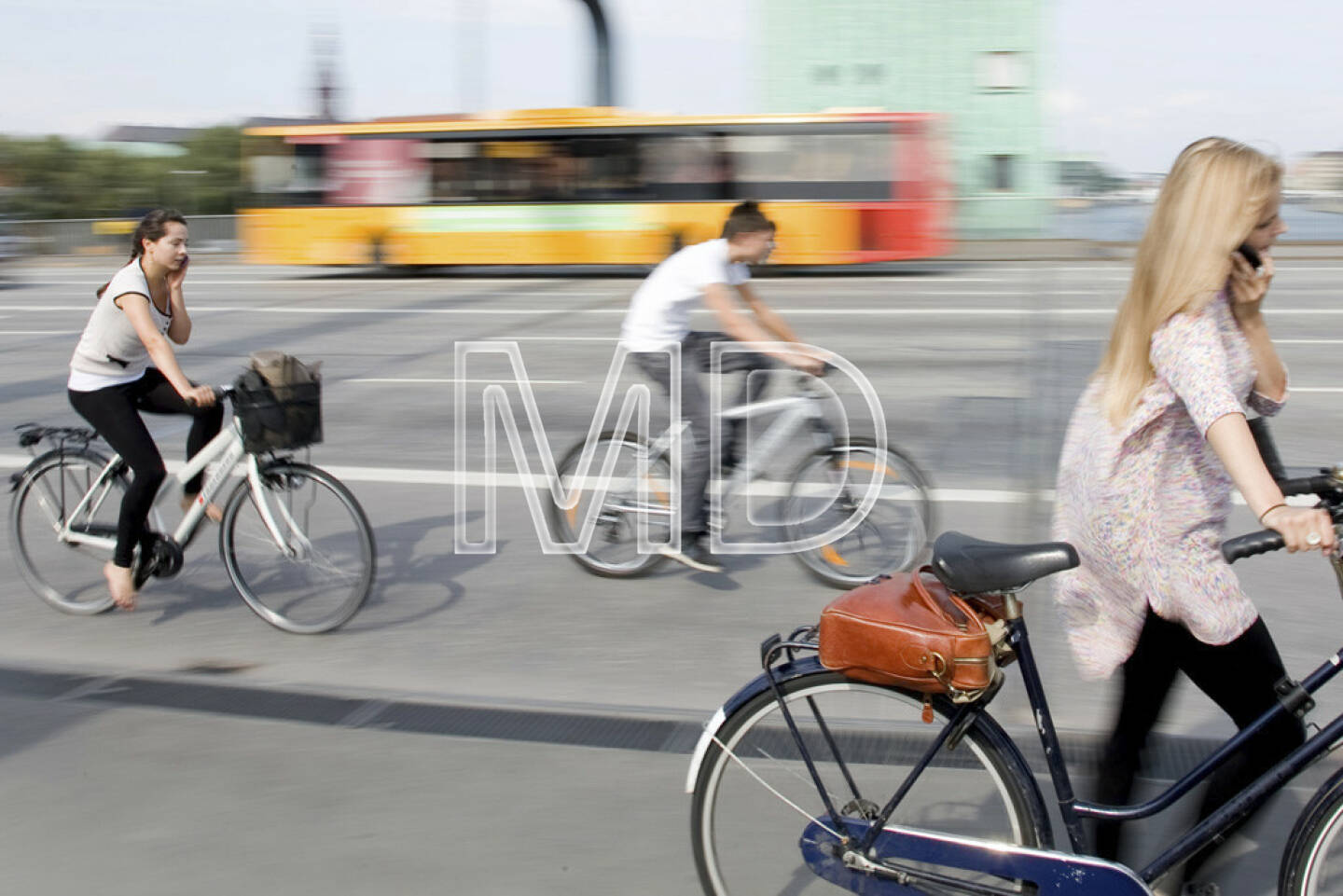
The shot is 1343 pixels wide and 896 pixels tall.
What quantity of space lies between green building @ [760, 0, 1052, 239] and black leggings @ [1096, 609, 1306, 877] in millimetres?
37484

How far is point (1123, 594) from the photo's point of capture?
2598 mm

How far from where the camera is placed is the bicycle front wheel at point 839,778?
253cm

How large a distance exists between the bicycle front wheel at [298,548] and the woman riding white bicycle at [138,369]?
199mm

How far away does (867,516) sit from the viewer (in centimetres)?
552

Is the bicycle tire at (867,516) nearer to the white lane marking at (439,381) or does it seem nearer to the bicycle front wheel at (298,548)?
the bicycle front wheel at (298,548)

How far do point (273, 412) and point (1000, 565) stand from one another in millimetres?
Result: 3091

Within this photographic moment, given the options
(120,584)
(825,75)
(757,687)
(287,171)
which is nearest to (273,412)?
(120,584)

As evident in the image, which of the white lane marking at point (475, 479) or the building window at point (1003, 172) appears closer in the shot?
the white lane marking at point (475, 479)

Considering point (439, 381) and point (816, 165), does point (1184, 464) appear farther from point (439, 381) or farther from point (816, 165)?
point (816, 165)

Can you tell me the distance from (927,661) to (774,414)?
125 inches

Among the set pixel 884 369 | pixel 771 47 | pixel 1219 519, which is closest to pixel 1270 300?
pixel 884 369

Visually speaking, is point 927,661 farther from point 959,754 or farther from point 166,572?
point 166,572

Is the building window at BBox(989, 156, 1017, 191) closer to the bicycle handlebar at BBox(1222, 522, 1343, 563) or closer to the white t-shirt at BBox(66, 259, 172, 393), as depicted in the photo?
the white t-shirt at BBox(66, 259, 172, 393)

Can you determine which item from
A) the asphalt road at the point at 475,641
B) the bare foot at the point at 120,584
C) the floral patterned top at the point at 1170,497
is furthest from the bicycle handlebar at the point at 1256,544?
the bare foot at the point at 120,584
